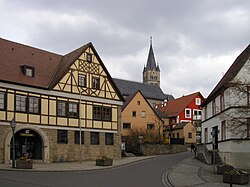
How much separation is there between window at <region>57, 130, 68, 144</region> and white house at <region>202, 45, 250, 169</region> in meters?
14.5

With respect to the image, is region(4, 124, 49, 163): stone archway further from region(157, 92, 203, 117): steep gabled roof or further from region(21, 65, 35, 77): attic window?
region(157, 92, 203, 117): steep gabled roof

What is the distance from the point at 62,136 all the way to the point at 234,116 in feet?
55.4

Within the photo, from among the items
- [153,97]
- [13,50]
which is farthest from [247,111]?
[153,97]

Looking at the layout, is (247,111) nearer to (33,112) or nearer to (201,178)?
(201,178)

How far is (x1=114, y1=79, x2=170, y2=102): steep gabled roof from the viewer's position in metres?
93.0

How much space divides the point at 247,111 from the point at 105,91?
2060 cm

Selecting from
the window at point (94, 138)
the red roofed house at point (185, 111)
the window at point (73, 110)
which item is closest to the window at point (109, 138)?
the window at point (94, 138)

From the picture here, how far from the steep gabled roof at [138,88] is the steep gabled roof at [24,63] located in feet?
162

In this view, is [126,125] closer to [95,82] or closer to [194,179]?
[95,82]

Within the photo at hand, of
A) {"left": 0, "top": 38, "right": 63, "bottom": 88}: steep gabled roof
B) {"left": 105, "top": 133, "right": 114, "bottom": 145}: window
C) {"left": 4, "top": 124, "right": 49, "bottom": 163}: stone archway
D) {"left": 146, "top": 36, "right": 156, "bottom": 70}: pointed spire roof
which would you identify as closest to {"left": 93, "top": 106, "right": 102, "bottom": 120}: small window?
{"left": 105, "top": 133, "right": 114, "bottom": 145}: window

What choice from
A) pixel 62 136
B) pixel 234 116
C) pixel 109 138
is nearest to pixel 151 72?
pixel 109 138

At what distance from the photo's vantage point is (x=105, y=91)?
43.8 m

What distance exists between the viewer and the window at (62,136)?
1516 inches

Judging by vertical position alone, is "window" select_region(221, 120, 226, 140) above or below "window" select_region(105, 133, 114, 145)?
above
